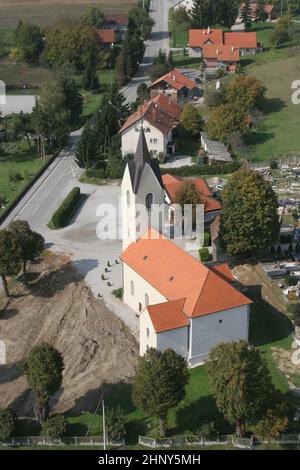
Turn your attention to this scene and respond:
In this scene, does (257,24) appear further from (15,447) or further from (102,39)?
(15,447)

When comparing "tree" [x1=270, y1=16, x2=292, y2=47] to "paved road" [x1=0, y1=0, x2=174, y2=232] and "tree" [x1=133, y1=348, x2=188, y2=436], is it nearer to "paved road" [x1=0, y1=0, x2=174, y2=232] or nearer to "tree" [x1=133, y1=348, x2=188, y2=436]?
"paved road" [x1=0, y1=0, x2=174, y2=232]

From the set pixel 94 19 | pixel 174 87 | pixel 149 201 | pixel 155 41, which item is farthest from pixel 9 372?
pixel 155 41

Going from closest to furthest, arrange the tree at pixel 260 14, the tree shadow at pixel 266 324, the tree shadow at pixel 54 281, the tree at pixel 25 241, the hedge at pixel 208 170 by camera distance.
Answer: the tree shadow at pixel 266 324 → the tree at pixel 25 241 → the tree shadow at pixel 54 281 → the hedge at pixel 208 170 → the tree at pixel 260 14

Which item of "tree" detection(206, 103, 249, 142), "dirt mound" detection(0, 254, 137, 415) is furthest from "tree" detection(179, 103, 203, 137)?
"dirt mound" detection(0, 254, 137, 415)

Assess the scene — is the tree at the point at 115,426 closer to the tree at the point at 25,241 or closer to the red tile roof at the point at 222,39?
the tree at the point at 25,241

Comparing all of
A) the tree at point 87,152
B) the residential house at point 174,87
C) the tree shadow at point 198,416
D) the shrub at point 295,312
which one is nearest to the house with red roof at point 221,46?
the residential house at point 174,87
